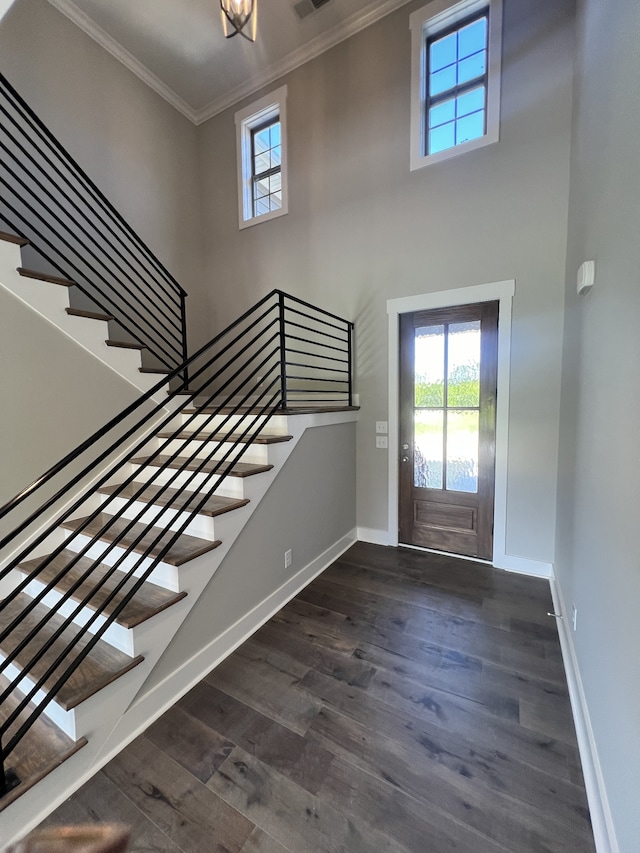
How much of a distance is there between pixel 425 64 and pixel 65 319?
3697 millimetres

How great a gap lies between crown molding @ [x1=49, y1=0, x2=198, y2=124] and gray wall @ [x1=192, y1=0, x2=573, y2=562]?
1.25 feet

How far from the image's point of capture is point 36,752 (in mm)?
1312

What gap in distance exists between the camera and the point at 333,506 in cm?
310

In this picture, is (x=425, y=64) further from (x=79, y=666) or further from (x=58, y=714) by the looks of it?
(x=58, y=714)

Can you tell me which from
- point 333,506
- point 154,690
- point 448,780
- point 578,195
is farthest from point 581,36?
point 154,690

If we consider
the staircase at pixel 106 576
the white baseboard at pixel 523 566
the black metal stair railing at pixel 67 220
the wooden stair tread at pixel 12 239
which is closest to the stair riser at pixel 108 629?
the staircase at pixel 106 576

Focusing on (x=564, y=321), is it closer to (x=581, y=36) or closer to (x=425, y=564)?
(x=581, y=36)

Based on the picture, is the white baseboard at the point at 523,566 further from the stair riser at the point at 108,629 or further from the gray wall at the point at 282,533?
the stair riser at the point at 108,629

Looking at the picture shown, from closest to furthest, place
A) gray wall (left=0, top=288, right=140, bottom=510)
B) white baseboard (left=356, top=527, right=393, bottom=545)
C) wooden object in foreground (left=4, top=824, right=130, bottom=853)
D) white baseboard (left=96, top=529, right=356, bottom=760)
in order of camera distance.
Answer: wooden object in foreground (left=4, top=824, right=130, bottom=853) → white baseboard (left=96, top=529, right=356, bottom=760) → gray wall (left=0, top=288, right=140, bottom=510) → white baseboard (left=356, top=527, right=393, bottom=545)

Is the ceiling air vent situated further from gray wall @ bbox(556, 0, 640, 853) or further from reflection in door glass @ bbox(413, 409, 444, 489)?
reflection in door glass @ bbox(413, 409, 444, 489)

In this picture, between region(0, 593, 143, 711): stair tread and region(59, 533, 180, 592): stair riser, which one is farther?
region(59, 533, 180, 592): stair riser

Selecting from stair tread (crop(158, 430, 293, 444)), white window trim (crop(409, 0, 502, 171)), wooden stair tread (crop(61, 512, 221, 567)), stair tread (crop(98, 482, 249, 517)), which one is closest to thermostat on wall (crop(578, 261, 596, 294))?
white window trim (crop(409, 0, 502, 171))

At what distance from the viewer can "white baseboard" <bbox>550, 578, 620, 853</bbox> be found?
1089mm

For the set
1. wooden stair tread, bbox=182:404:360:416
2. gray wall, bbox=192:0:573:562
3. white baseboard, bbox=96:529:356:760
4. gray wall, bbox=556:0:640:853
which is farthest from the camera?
gray wall, bbox=192:0:573:562
